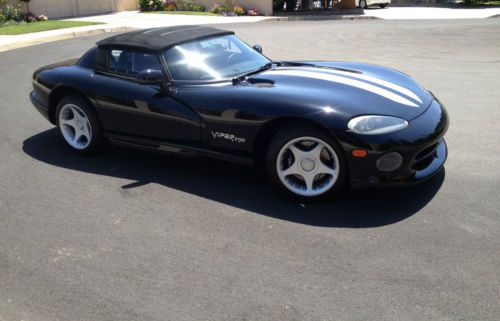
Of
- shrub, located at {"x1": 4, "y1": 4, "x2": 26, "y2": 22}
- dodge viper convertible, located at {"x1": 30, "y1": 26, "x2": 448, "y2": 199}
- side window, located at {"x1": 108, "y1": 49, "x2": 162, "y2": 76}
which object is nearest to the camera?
dodge viper convertible, located at {"x1": 30, "y1": 26, "x2": 448, "y2": 199}

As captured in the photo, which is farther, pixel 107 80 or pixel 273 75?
pixel 107 80

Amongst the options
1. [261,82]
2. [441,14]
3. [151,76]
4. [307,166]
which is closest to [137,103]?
[151,76]

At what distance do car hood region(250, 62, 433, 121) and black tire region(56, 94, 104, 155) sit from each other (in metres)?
1.82

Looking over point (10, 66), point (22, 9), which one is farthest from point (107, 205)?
point (22, 9)

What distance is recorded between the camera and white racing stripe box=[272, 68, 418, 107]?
14.3 feet

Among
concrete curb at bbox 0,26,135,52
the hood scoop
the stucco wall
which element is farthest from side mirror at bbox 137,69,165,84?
the stucco wall

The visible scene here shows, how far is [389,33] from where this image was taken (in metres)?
15.9

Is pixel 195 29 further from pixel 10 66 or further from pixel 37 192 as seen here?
pixel 10 66

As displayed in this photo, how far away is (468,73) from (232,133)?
6.51 meters

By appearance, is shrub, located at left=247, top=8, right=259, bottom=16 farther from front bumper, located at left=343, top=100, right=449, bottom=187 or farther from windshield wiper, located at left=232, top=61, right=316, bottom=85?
front bumper, located at left=343, top=100, right=449, bottom=187

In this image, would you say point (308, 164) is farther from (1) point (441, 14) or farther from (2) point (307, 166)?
(1) point (441, 14)

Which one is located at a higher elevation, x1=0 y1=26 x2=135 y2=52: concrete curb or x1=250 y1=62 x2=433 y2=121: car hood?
x1=250 y1=62 x2=433 y2=121: car hood

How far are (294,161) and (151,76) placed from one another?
1.59 m

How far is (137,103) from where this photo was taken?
4969 mm
